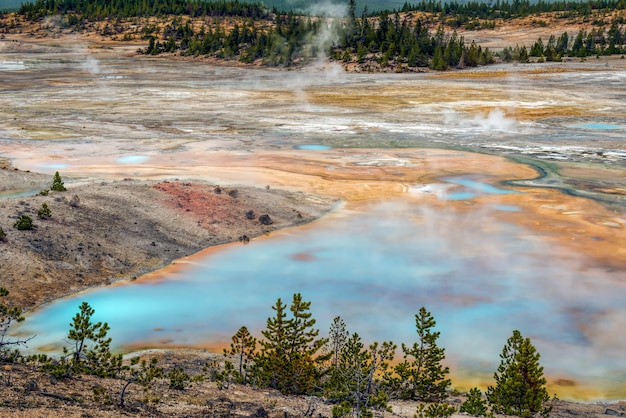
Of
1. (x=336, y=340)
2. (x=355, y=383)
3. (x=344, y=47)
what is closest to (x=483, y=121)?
(x=336, y=340)

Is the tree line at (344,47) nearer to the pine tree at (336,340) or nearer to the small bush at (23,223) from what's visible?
the small bush at (23,223)

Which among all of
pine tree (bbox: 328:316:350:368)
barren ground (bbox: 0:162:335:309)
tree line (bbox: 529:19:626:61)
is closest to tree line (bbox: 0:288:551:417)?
pine tree (bbox: 328:316:350:368)

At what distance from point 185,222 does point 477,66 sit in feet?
285

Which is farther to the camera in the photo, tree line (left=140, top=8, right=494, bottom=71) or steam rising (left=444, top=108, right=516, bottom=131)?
tree line (left=140, top=8, right=494, bottom=71)

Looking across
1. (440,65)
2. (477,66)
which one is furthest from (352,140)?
(477,66)

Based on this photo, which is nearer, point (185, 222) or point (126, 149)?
point (185, 222)

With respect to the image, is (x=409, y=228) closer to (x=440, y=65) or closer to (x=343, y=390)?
(x=343, y=390)

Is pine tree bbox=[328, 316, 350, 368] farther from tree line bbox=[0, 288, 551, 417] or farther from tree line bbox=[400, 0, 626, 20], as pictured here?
tree line bbox=[400, 0, 626, 20]

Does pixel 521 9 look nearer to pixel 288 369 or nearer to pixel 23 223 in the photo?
pixel 23 223

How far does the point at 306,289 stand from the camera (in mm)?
19578

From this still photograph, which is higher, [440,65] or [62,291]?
[440,65]

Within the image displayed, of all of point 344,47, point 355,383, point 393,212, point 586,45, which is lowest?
point 355,383

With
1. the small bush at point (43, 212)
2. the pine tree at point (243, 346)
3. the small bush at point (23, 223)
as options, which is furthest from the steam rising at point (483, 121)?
the pine tree at point (243, 346)

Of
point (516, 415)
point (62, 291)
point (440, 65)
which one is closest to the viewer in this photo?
point (516, 415)
